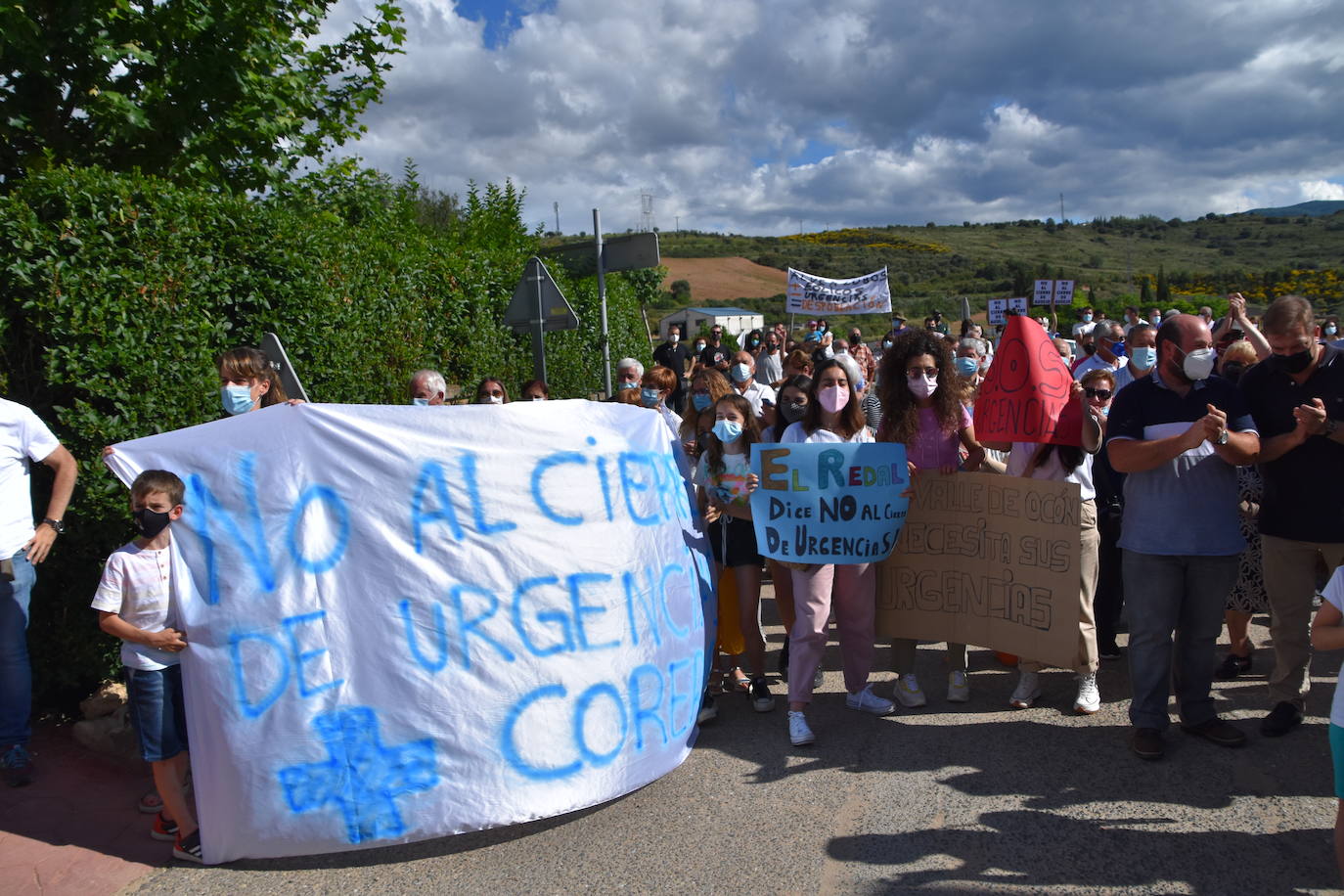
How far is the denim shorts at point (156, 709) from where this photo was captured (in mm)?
3723

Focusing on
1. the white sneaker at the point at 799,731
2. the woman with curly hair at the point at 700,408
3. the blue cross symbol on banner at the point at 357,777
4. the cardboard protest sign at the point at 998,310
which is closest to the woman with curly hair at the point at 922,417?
the white sneaker at the point at 799,731

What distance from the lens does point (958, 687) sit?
523 cm

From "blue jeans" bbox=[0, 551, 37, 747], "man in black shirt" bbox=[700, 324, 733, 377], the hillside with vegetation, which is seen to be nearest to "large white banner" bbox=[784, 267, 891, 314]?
"man in black shirt" bbox=[700, 324, 733, 377]

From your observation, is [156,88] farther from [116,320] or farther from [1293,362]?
[1293,362]

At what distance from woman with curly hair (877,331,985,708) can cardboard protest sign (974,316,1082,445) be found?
0.17 metres

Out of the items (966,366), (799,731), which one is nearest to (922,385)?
(966,366)

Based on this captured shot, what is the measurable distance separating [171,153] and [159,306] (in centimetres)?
281

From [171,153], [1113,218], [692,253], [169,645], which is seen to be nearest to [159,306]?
[169,645]

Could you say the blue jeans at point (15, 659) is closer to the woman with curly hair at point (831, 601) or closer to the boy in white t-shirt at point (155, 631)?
the boy in white t-shirt at point (155, 631)

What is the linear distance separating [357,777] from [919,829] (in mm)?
2181

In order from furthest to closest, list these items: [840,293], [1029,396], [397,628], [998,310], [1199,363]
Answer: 1. [998,310]
2. [840,293]
3. [1029,396]
4. [1199,363]
5. [397,628]

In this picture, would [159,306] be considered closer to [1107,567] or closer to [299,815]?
[299,815]

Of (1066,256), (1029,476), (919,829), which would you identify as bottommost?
(919,829)

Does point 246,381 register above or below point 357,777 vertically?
above
